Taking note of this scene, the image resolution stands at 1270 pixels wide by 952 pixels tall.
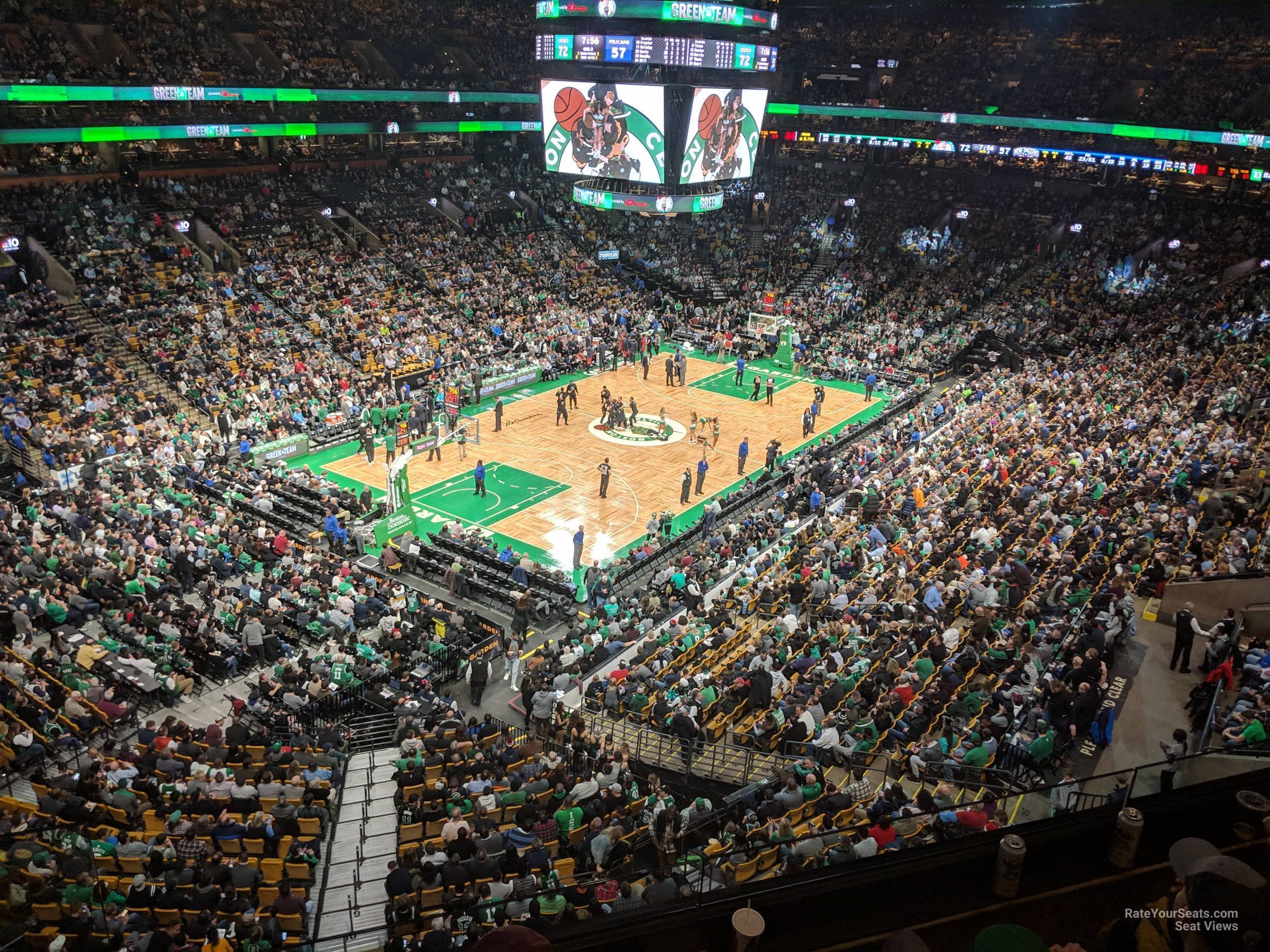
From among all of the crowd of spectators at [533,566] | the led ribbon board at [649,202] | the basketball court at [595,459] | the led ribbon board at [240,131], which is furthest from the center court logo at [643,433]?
the led ribbon board at [240,131]

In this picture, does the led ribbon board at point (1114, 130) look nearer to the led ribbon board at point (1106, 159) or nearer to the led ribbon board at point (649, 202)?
the led ribbon board at point (1106, 159)

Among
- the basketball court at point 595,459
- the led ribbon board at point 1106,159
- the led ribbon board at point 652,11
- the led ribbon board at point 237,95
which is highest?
the led ribbon board at point 652,11

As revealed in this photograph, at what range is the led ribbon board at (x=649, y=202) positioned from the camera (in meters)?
34.5

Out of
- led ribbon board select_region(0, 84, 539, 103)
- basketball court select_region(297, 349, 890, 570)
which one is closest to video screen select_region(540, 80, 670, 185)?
basketball court select_region(297, 349, 890, 570)

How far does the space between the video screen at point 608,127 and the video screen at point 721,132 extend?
1.21 meters

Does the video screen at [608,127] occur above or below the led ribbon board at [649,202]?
above

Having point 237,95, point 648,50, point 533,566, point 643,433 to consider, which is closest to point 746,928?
point 533,566

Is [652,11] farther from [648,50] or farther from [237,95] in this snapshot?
[237,95]

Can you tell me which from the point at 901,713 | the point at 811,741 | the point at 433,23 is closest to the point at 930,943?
the point at 811,741

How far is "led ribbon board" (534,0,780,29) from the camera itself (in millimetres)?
31328

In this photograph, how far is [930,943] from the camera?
4.62 meters

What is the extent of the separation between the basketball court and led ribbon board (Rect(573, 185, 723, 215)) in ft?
23.2

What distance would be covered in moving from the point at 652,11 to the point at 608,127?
4149 mm

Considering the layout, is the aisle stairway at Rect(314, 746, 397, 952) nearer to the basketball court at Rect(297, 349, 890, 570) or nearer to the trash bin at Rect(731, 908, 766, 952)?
the trash bin at Rect(731, 908, 766, 952)
